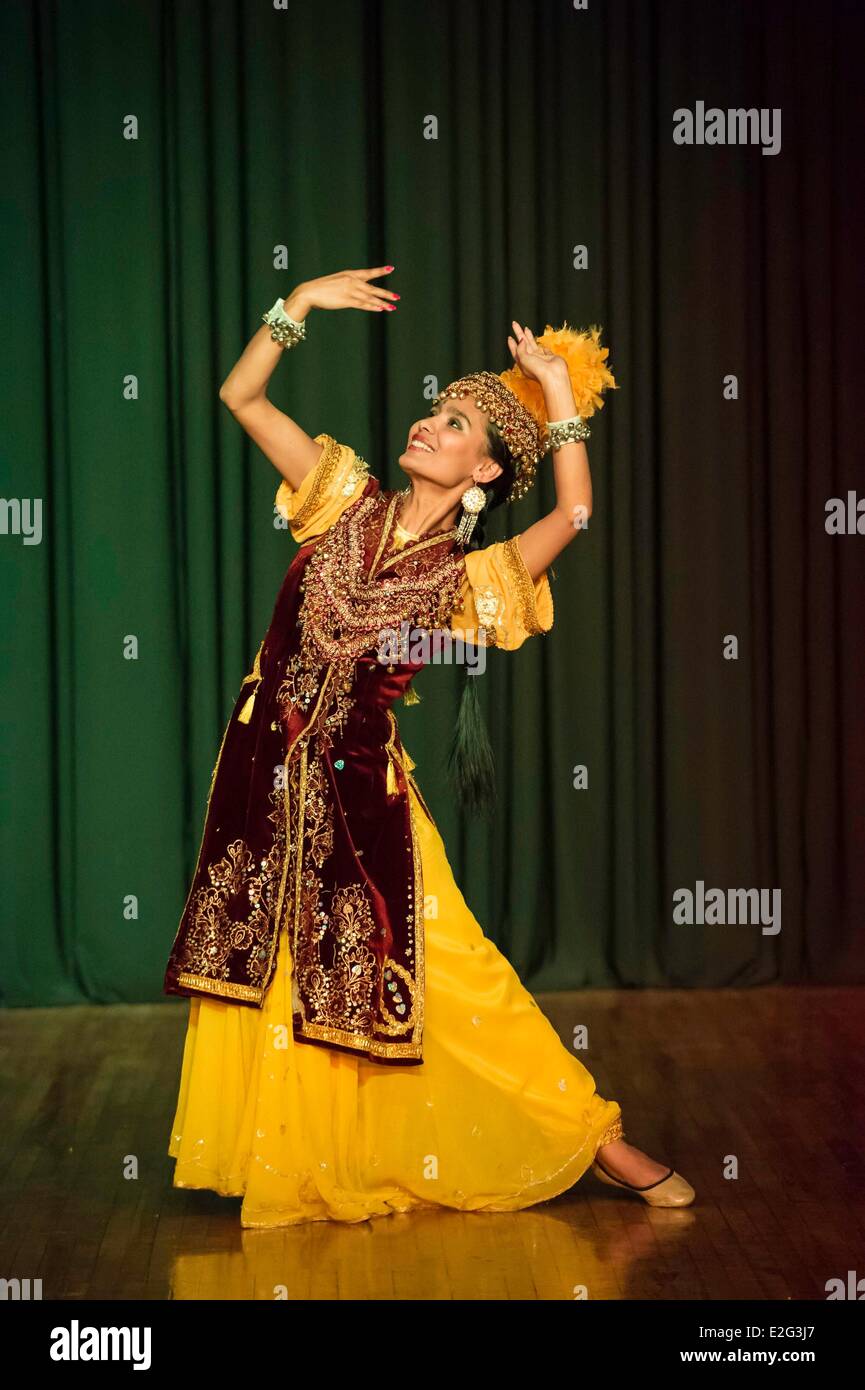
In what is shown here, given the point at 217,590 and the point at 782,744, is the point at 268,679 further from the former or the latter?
the point at 782,744

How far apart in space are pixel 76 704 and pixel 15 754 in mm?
215

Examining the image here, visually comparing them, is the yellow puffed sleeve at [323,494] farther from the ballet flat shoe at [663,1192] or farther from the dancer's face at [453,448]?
the ballet flat shoe at [663,1192]

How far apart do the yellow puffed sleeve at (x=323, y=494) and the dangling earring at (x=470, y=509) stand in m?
0.18

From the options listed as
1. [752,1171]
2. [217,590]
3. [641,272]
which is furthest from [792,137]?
[752,1171]

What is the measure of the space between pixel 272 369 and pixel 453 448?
0.34m

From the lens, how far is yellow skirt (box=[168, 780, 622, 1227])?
128 inches

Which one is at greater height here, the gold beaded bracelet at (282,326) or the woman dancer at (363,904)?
the gold beaded bracelet at (282,326)

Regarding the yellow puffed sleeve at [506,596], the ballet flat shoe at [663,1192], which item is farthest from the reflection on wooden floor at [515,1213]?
the yellow puffed sleeve at [506,596]

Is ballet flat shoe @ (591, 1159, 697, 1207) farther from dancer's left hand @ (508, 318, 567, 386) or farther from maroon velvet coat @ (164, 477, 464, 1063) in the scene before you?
dancer's left hand @ (508, 318, 567, 386)

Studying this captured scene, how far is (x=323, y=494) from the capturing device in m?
3.29

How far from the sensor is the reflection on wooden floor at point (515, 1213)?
3.00 m

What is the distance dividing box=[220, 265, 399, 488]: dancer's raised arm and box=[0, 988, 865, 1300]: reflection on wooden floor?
4.38ft

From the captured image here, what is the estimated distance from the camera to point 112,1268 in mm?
3057

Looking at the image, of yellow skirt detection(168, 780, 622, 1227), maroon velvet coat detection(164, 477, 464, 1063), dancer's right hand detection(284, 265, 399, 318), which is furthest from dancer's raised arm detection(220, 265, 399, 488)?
yellow skirt detection(168, 780, 622, 1227)
